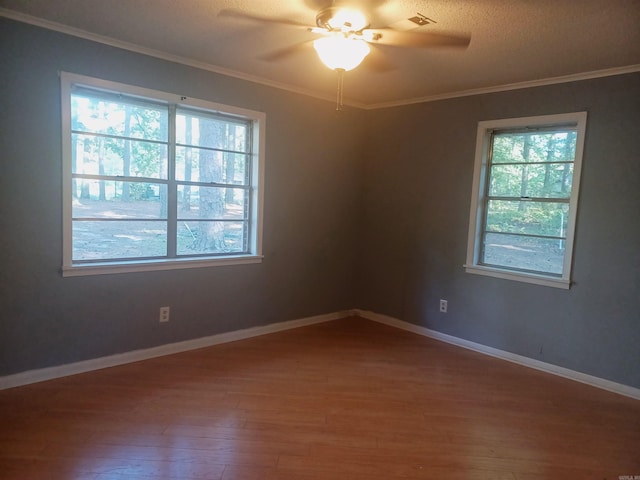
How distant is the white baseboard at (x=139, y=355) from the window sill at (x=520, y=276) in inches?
66.9

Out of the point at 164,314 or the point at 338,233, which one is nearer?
the point at 164,314

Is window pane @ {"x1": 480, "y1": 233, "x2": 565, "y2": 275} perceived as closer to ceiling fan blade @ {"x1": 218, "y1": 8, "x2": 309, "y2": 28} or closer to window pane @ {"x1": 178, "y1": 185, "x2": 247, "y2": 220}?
window pane @ {"x1": 178, "y1": 185, "x2": 247, "y2": 220}

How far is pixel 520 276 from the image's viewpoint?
11.8ft

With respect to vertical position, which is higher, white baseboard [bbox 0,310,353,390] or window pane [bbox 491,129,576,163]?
window pane [bbox 491,129,576,163]

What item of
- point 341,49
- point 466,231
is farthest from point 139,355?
point 466,231

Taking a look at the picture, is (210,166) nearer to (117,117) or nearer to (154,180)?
(154,180)

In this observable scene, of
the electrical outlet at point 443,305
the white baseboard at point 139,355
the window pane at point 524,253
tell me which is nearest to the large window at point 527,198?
the window pane at point 524,253

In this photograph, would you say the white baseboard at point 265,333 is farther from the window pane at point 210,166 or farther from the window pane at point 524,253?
the window pane at point 210,166

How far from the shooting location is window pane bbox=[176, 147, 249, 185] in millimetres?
3475

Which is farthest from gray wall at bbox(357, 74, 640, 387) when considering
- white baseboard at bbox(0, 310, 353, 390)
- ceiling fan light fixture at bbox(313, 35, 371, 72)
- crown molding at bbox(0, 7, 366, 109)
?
ceiling fan light fixture at bbox(313, 35, 371, 72)

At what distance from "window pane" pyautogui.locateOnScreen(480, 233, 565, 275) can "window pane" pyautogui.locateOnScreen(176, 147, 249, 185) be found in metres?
2.35

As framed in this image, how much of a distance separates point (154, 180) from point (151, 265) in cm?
67

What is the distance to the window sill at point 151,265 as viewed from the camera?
2.96 m

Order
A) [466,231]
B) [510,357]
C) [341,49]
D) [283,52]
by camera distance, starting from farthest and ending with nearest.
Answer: [466,231]
[510,357]
[283,52]
[341,49]
